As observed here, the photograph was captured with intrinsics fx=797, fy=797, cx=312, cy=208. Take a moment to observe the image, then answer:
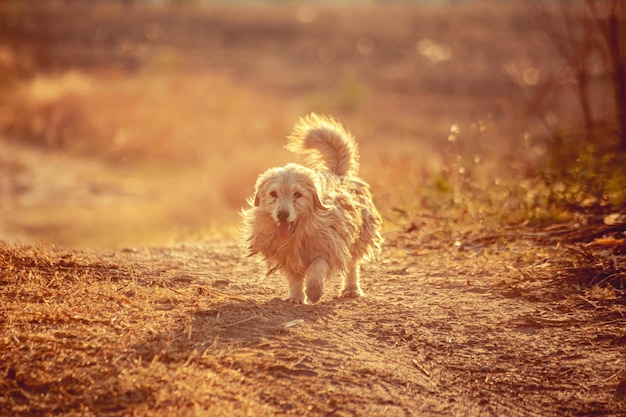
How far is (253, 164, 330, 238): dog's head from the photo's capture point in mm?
6605

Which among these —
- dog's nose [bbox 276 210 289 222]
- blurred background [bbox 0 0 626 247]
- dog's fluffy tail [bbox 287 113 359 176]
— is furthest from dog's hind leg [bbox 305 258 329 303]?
blurred background [bbox 0 0 626 247]

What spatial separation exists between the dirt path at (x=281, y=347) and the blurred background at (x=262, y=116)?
1.97 metres

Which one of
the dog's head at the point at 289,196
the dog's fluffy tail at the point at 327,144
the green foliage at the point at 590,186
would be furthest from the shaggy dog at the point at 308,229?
the green foliage at the point at 590,186

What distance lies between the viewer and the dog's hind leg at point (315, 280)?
22.1ft

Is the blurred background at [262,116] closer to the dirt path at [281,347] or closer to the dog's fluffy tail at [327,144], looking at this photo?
the dirt path at [281,347]

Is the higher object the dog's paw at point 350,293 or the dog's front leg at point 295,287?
the dog's paw at point 350,293

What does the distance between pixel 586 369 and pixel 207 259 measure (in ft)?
14.6

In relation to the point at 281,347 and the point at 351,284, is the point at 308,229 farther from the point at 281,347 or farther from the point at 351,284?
the point at 281,347

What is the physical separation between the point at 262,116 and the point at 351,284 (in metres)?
19.1

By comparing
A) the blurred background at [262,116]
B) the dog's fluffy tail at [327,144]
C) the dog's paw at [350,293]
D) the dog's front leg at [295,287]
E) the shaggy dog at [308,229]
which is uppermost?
the blurred background at [262,116]

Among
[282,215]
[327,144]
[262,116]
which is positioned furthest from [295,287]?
[262,116]

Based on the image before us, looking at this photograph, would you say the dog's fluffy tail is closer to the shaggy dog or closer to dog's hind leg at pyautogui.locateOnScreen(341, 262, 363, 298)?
the shaggy dog

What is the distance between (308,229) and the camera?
6820 millimetres

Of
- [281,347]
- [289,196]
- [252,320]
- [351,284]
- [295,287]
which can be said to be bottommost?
[281,347]
